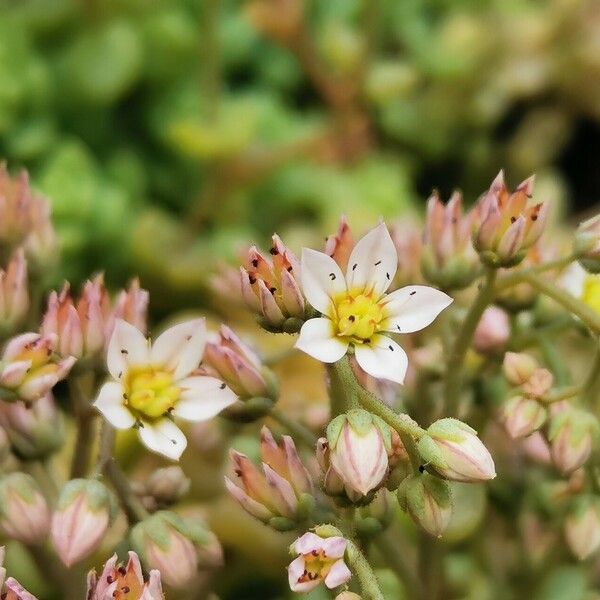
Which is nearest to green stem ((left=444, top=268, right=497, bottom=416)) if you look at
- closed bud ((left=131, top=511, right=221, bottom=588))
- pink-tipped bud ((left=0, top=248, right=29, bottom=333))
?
closed bud ((left=131, top=511, right=221, bottom=588))

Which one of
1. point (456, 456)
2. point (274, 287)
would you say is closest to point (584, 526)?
point (456, 456)

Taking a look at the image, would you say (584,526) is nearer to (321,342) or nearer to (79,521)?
(321,342)

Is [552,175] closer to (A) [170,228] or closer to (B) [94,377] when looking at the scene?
(A) [170,228]

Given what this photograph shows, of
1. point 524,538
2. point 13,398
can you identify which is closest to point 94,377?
point 13,398

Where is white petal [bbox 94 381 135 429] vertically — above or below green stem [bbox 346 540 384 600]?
above

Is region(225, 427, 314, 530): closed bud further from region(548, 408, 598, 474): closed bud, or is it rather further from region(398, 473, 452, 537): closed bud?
region(548, 408, 598, 474): closed bud

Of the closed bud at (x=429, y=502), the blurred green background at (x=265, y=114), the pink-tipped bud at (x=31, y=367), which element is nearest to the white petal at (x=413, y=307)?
the closed bud at (x=429, y=502)
